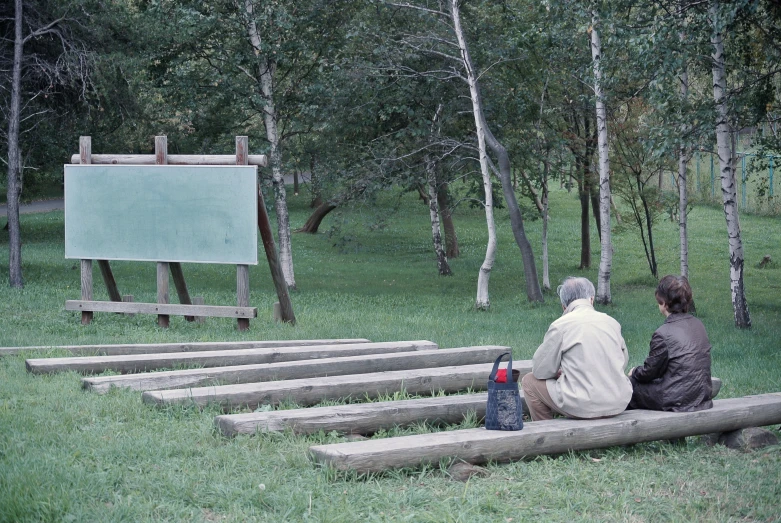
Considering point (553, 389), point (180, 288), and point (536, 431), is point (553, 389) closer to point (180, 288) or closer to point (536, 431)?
point (536, 431)

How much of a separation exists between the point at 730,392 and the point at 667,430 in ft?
9.29

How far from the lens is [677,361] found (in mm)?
6621

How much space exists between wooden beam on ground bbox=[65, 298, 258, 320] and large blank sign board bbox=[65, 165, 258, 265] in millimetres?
712

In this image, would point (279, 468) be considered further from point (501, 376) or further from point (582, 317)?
point (582, 317)

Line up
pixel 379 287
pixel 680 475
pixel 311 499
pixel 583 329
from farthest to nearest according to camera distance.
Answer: pixel 379 287
pixel 583 329
pixel 680 475
pixel 311 499

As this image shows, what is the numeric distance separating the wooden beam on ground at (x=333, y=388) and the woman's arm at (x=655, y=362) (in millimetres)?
1926

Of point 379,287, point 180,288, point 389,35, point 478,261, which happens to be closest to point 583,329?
point 180,288

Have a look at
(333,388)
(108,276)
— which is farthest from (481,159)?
(333,388)

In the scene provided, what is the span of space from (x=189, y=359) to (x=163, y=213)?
4.77 metres

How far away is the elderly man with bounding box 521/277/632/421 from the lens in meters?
6.27

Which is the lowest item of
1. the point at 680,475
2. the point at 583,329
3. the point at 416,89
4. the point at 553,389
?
the point at 680,475

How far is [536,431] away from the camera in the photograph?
6.04 metres

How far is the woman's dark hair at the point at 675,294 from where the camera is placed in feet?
21.6

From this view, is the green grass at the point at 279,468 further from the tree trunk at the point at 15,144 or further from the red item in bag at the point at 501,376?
the tree trunk at the point at 15,144
